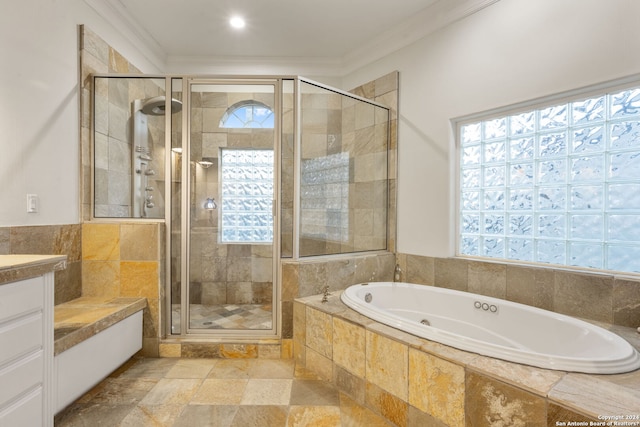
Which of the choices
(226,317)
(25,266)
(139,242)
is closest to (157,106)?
(139,242)

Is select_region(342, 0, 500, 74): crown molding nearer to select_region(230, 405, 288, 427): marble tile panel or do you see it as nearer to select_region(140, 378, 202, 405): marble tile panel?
select_region(230, 405, 288, 427): marble tile panel

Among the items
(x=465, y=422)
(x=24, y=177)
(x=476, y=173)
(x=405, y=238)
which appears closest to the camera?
(x=465, y=422)

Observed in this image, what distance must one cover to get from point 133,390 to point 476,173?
2.79 meters

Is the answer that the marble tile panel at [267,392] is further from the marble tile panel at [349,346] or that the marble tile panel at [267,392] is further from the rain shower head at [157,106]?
the rain shower head at [157,106]

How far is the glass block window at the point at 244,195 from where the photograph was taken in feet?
8.51

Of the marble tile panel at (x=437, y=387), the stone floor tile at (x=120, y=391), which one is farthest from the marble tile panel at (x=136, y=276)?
the marble tile panel at (x=437, y=387)

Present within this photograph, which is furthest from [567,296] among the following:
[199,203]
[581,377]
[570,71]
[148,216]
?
[148,216]

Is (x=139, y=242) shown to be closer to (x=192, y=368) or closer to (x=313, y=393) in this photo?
(x=192, y=368)

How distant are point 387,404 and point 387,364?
20 centimetres

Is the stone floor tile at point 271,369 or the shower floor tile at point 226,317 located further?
the shower floor tile at point 226,317

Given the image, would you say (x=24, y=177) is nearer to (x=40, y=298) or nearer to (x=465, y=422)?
(x=40, y=298)

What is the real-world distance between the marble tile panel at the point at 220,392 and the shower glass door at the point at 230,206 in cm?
47

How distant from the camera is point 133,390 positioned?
189 cm

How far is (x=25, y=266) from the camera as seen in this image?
4.12 ft
